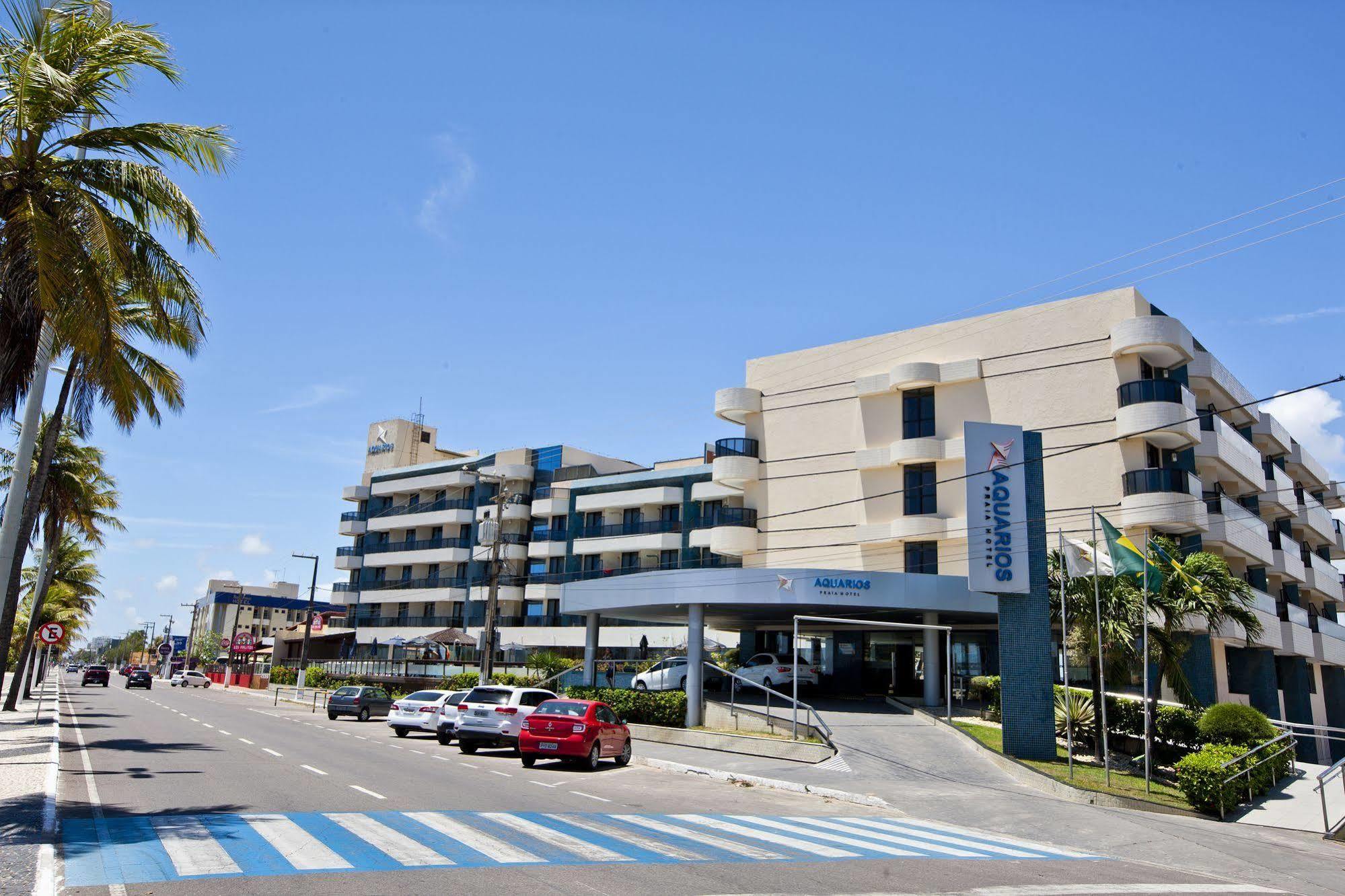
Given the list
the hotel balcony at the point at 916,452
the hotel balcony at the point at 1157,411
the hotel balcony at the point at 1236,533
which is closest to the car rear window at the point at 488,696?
the hotel balcony at the point at 916,452

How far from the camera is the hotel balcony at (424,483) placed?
7481cm

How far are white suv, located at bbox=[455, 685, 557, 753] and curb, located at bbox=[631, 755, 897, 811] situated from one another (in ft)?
10.9

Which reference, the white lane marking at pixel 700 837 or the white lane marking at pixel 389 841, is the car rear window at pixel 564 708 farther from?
the white lane marking at pixel 389 841

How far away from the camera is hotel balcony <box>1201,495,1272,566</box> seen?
36.2m

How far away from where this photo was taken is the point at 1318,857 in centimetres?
Answer: 1469

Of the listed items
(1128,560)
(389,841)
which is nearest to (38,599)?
(389,841)

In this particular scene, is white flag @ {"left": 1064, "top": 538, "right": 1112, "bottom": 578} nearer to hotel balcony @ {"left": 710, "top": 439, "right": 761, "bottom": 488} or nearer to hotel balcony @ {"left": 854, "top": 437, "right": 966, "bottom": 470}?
hotel balcony @ {"left": 854, "top": 437, "right": 966, "bottom": 470}

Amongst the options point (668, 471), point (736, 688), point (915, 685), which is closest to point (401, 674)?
point (668, 471)

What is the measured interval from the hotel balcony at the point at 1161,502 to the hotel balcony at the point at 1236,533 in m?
1.65

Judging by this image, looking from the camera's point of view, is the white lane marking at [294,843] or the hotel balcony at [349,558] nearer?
the white lane marking at [294,843]

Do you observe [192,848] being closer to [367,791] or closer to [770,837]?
[367,791]

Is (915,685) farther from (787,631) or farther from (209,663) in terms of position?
(209,663)

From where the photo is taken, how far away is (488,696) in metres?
26.0

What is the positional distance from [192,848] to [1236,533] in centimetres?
3836
